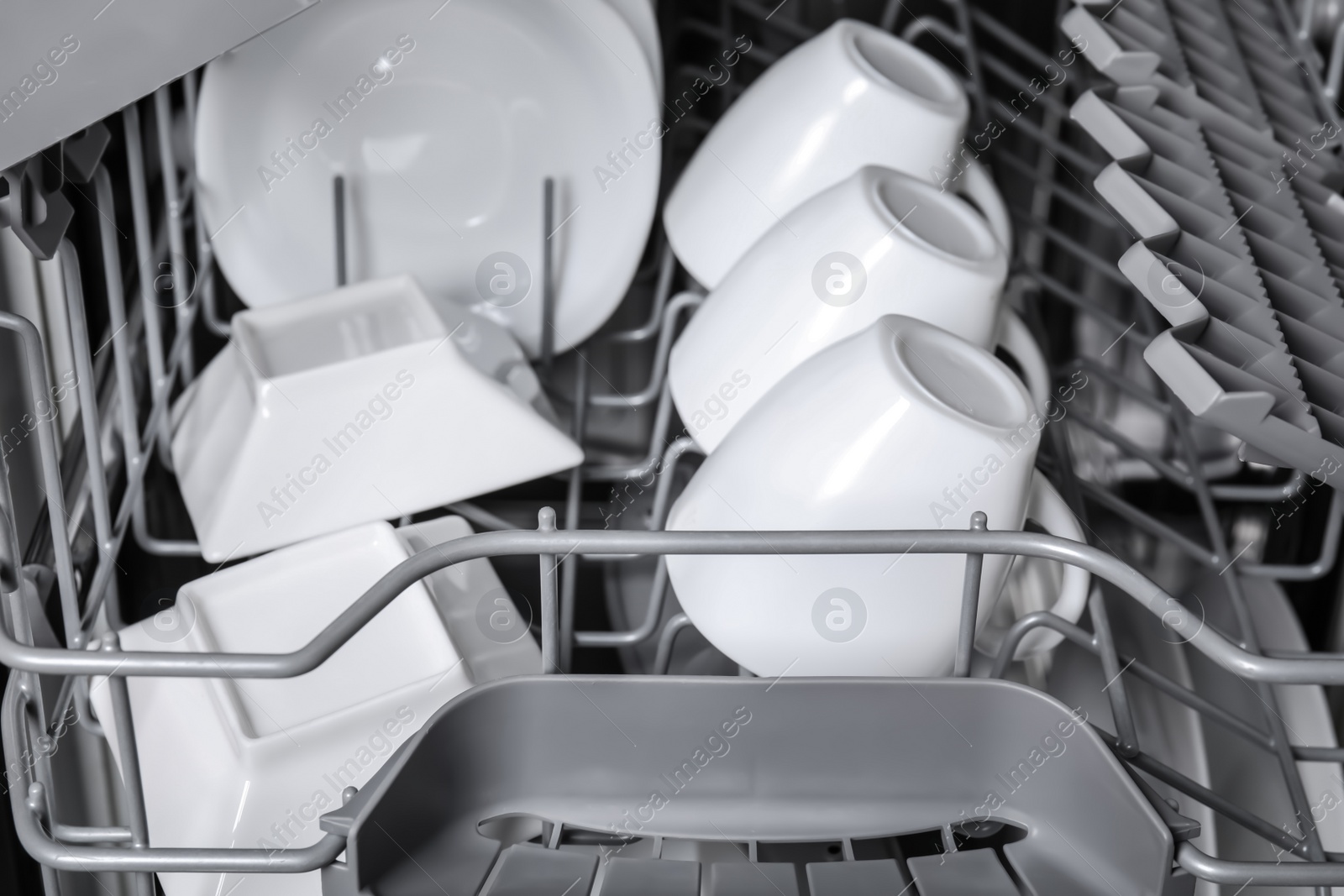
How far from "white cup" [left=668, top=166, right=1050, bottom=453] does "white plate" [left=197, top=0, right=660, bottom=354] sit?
0.14m

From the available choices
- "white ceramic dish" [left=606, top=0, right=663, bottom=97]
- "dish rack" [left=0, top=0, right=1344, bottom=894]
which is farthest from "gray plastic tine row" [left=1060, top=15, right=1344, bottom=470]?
"white ceramic dish" [left=606, top=0, right=663, bottom=97]

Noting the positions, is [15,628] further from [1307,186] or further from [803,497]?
[1307,186]

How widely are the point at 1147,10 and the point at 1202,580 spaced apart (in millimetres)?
315

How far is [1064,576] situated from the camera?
459 millimetres

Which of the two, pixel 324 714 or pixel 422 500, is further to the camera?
pixel 422 500

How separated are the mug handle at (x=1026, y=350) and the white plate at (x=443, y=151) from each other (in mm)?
206

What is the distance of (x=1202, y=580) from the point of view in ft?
2.02

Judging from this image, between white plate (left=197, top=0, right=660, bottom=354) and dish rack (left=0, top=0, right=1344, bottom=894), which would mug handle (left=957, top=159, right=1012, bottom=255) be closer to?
dish rack (left=0, top=0, right=1344, bottom=894)

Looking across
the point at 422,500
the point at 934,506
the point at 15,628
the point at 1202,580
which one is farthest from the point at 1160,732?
the point at 15,628

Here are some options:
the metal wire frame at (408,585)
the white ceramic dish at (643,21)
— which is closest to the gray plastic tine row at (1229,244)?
the metal wire frame at (408,585)

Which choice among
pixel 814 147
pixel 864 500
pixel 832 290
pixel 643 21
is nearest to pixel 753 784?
pixel 864 500

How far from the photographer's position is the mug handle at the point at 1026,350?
0.56 meters

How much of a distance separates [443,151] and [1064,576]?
41 cm

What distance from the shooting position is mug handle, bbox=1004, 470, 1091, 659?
45cm
